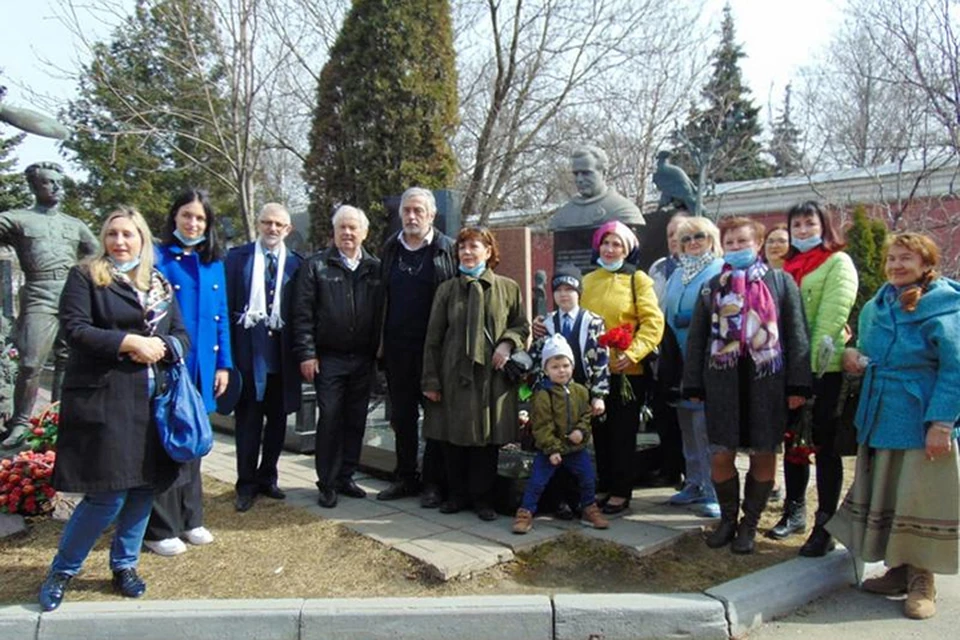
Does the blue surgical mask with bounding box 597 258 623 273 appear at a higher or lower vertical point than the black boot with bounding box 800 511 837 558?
higher

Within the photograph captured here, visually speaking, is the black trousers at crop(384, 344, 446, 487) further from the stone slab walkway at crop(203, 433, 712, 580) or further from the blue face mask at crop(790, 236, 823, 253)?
the blue face mask at crop(790, 236, 823, 253)

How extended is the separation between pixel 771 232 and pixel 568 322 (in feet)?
4.90

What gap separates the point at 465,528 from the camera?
173 inches

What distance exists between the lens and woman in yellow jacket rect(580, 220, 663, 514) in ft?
15.1

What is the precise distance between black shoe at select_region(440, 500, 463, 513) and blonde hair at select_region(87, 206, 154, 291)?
7.50 ft

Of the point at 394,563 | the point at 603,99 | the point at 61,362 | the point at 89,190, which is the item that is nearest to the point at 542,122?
the point at 603,99

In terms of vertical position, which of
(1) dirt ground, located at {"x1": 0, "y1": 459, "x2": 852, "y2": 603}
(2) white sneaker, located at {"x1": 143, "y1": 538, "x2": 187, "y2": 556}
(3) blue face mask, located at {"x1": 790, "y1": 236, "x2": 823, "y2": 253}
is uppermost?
(3) blue face mask, located at {"x1": 790, "y1": 236, "x2": 823, "y2": 253}

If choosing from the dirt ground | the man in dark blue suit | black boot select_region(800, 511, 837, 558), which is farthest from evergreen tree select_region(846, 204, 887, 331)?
the man in dark blue suit

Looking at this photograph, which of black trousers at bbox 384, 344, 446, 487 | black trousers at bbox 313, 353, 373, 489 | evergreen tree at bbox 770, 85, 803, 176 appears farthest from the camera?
evergreen tree at bbox 770, 85, 803, 176

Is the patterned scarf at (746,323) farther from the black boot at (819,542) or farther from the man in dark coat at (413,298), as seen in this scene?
the man in dark coat at (413,298)

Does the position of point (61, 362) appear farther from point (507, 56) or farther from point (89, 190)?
point (89, 190)

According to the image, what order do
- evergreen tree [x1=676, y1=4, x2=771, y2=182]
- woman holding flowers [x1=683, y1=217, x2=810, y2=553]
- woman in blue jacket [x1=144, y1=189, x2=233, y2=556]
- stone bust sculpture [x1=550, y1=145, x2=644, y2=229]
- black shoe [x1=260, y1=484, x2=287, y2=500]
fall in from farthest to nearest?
evergreen tree [x1=676, y1=4, x2=771, y2=182] < stone bust sculpture [x1=550, y1=145, x2=644, y2=229] < black shoe [x1=260, y1=484, x2=287, y2=500] < woman in blue jacket [x1=144, y1=189, x2=233, y2=556] < woman holding flowers [x1=683, y1=217, x2=810, y2=553]

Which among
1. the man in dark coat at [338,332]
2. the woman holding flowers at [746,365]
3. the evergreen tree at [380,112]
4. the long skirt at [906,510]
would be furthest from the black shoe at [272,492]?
the evergreen tree at [380,112]

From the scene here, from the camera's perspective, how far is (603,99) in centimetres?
1577
